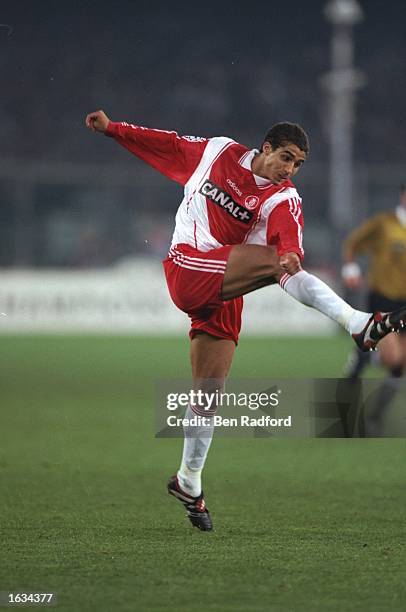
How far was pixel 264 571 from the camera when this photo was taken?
4.76 meters

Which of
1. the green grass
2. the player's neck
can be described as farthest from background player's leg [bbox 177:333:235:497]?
the player's neck

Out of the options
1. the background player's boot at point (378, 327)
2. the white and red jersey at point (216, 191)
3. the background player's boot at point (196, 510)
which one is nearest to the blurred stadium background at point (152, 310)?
the background player's boot at point (196, 510)

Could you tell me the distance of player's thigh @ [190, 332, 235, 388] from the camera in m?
6.11

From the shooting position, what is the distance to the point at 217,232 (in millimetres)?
6090

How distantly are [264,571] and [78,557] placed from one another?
85cm

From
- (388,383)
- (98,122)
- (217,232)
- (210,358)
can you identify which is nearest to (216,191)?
(217,232)

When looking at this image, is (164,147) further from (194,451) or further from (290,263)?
(194,451)

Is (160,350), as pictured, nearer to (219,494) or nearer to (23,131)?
(23,131)

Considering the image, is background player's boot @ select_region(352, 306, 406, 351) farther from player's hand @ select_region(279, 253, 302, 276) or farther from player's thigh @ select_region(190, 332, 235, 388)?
player's thigh @ select_region(190, 332, 235, 388)

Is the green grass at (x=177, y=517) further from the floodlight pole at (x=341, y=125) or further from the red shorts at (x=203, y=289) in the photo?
the floodlight pole at (x=341, y=125)

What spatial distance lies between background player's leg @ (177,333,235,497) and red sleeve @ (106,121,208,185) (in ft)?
3.02

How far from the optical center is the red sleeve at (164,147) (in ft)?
20.4

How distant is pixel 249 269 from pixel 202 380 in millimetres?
768

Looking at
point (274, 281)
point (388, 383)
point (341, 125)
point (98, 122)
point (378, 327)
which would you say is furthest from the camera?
point (341, 125)
